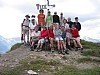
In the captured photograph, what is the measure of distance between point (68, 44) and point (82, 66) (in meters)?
4.92

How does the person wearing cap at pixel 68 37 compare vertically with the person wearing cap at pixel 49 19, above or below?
below

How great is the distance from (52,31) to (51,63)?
156 inches

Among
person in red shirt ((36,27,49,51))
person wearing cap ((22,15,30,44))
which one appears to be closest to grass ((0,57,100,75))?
person in red shirt ((36,27,49,51))

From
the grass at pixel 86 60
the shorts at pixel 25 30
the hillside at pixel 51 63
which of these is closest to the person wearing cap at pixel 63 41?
the hillside at pixel 51 63

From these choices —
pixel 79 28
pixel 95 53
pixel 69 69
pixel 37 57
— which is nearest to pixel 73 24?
pixel 79 28

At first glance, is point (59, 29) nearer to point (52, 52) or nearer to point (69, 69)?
point (52, 52)

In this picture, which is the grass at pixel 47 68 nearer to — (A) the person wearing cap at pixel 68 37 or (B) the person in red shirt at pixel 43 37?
(B) the person in red shirt at pixel 43 37

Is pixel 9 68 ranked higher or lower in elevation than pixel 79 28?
lower

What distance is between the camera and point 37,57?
2548 cm

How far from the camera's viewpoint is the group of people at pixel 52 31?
1080 inches

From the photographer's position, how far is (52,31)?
27359 millimetres

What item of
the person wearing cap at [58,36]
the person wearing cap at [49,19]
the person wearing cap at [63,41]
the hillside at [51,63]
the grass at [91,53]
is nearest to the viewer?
the hillside at [51,63]

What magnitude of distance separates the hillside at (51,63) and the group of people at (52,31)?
2.69ft

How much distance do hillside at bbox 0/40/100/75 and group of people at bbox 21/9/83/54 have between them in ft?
2.69
